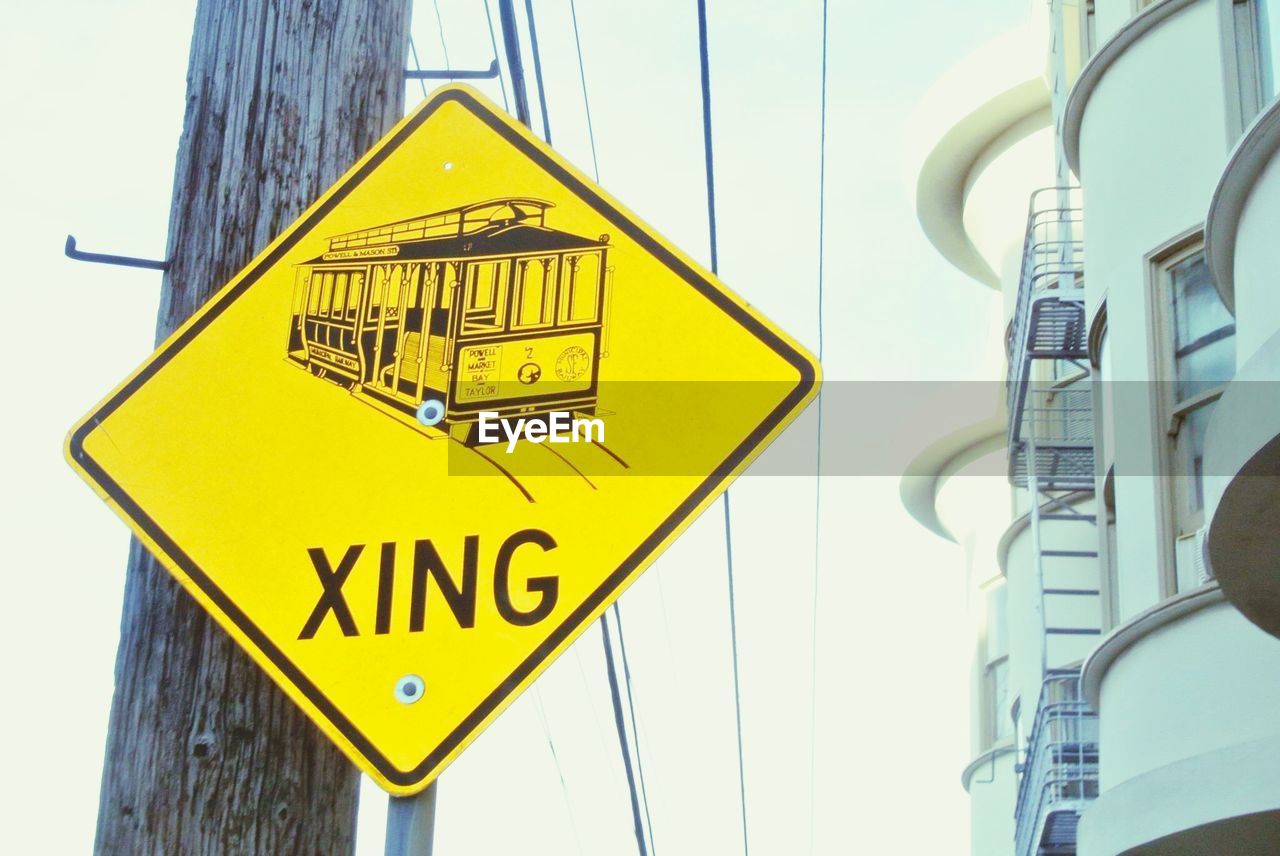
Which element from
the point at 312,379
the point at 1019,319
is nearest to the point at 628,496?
the point at 312,379

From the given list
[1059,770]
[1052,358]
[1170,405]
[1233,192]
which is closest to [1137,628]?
[1170,405]

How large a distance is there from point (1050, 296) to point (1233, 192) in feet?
19.3

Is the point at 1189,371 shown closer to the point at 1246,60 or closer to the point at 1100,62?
the point at 1246,60

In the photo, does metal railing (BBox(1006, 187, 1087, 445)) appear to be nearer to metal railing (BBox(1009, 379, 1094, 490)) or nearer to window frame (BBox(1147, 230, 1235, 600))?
metal railing (BBox(1009, 379, 1094, 490))

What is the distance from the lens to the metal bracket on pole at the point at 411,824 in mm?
2562

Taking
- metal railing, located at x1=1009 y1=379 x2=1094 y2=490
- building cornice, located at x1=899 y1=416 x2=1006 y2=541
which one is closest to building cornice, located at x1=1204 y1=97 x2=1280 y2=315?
metal railing, located at x1=1009 y1=379 x2=1094 y2=490

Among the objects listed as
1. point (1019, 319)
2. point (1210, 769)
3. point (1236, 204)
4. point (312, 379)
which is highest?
point (1019, 319)

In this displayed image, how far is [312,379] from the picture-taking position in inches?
120

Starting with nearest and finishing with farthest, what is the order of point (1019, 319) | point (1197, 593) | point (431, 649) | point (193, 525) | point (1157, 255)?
point (431, 649) → point (193, 525) → point (1197, 593) → point (1157, 255) → point (1019, 319)

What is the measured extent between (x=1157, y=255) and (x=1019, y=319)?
Answer: 392 centimetres

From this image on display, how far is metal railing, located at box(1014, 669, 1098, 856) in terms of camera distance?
485 inches

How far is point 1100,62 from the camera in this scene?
10711mm

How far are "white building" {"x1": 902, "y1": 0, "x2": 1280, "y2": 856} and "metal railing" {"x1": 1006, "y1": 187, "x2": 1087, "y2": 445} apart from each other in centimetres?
3

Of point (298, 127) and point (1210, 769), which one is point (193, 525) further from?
point (1210, 769)
